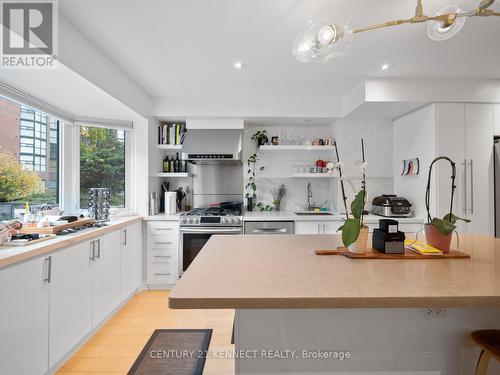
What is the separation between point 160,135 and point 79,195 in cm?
128

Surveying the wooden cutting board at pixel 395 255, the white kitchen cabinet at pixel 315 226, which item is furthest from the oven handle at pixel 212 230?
the wooden cutting board at pixel 395 255

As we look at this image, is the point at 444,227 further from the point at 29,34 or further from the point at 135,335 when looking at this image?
the point at 29,34

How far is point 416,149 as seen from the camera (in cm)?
341

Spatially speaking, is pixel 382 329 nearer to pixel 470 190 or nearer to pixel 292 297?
pixel 292 297

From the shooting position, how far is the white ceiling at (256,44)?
183 centimetres

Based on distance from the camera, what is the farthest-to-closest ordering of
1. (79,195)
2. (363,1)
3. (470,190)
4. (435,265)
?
(79,195)
(470,190)
(363,1)
(435,265)

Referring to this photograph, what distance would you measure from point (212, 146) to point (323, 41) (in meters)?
2.48

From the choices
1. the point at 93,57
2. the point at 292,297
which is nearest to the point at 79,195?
the point at 93,57

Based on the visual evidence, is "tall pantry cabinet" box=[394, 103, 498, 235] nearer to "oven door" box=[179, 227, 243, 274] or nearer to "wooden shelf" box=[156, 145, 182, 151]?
"oven door" box=[179, 227, 243, 274]

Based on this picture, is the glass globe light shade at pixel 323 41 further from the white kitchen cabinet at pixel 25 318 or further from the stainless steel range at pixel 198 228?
the stainless steel range at pixel 198 228

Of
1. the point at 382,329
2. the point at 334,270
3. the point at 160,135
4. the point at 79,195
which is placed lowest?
the point at 382,329

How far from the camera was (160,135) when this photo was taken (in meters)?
3.92

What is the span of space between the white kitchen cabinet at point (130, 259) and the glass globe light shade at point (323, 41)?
2.55 m

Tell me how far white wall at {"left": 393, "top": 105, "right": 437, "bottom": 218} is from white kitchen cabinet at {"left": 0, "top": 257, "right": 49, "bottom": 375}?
3665 mm
